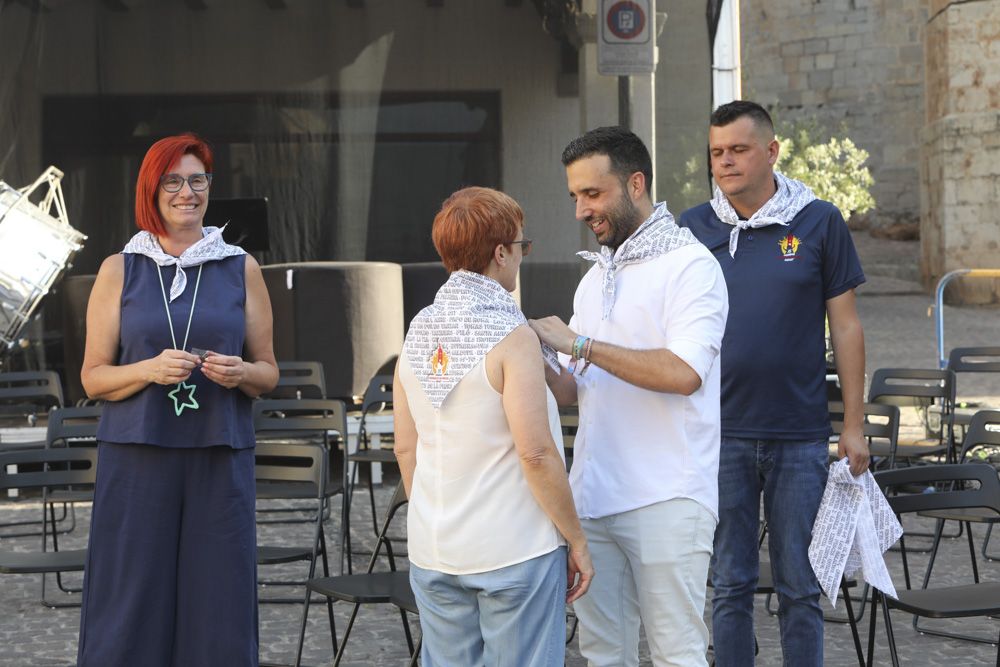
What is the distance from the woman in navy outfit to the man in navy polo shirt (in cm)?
125

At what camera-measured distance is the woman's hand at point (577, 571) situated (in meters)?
2.83

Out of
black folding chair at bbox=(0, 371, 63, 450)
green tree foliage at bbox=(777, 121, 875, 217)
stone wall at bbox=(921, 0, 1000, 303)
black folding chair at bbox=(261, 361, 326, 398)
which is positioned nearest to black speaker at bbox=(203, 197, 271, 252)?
black folding chair at bbox=(261, 361, 326, 398)

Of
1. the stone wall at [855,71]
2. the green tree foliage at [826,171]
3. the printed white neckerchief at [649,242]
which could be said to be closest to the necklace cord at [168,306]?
the printed white neckerchief at [649,242]

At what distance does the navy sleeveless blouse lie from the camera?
11.4ft

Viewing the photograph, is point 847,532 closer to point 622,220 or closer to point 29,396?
point 622,220

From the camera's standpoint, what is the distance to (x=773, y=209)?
3646 millimetres

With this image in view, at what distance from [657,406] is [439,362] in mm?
548

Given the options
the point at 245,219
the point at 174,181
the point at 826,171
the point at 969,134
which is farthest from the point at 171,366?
the point at 969,134

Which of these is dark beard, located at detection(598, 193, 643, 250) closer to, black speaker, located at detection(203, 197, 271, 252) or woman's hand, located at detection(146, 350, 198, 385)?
woman's hand, located at detection(146, 350, 198, 385)

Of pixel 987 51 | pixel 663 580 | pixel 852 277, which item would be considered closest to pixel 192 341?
pixel 663 580

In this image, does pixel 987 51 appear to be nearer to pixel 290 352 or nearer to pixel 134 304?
pixel 290 352

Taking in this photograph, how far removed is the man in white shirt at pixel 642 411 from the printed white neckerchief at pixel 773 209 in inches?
23.0

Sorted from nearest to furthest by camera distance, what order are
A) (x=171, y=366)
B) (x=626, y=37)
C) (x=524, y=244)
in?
1. (x=524, y=244)
2. (x=171, y=366)
3. (x=626, y=37)

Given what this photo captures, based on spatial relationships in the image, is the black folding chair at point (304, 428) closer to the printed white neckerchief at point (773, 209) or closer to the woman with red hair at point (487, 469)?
the printed white neckerchief at point (773, 209)
